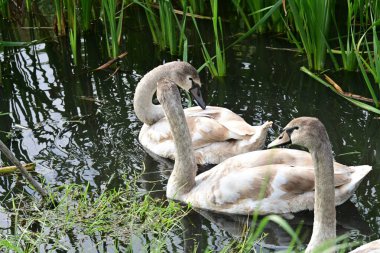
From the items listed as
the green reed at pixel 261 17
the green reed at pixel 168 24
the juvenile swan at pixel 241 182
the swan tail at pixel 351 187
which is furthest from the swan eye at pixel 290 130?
the green reed at pixel 261 17

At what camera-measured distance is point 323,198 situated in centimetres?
542

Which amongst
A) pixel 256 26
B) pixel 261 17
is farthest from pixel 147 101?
pixel 261 17

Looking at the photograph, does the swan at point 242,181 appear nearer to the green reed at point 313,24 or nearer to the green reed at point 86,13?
the green reed at point 313,24

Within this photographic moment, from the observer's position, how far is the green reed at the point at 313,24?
26.2 ft

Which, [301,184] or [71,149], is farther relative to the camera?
[71,149]

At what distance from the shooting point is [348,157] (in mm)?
7156

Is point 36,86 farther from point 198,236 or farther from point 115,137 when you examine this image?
point 198,236

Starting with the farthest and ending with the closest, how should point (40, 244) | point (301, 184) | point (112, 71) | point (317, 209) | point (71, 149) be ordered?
1. point (112, 71)
2. point (71, 149)
3. point (301, 184)
4. point (40, 244)
5. point (317, 209)

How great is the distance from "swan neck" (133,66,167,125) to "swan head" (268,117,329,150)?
7.48ft

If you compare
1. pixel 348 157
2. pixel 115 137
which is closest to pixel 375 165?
pixel 348 157

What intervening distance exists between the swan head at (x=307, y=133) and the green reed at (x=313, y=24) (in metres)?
2.38

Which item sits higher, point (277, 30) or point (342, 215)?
point (277, 30)

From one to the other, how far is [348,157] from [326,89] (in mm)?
1491

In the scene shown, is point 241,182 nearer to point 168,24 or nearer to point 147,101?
point 147,101
